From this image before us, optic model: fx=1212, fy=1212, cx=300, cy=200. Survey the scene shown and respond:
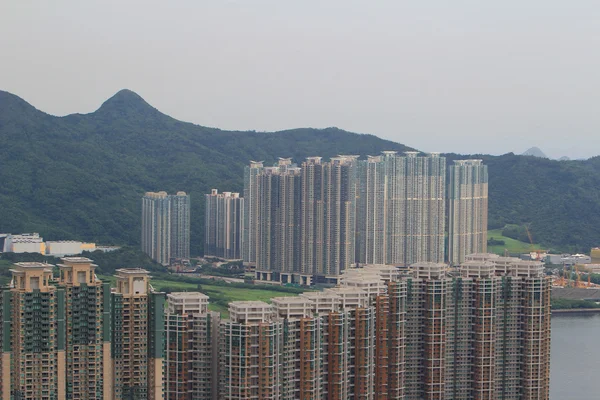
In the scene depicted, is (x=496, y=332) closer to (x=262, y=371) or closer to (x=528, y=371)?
(x=528, y=371)

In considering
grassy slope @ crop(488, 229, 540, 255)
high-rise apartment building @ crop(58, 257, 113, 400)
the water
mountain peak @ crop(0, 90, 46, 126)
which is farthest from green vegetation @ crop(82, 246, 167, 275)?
high-rise apartment building @ crop(58, 257, 113, 400)

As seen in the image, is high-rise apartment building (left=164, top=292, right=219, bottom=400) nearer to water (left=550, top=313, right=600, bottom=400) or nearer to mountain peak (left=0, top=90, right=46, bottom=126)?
water (left=550, top=313, right=600, bottom=400)

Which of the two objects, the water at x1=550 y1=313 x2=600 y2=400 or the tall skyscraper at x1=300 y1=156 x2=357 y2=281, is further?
the tall skyscraper at x1=300 y1=156 x2=357 y2=281

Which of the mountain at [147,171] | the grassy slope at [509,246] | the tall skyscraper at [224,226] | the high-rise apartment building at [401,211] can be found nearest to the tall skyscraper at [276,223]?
the high-rise apartment building at [401,211]

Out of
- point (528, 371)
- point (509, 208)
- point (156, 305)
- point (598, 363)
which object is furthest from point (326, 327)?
point (509, 208)

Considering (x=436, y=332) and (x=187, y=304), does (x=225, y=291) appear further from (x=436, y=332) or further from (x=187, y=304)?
(x=187, y=304)

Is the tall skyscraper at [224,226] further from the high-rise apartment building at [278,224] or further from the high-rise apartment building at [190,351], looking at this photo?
the high-rise apartment building at [190,351]

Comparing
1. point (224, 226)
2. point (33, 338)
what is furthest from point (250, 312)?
point (224, 226)
